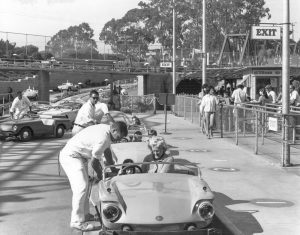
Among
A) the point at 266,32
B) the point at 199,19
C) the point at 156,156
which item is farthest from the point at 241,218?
the point at 199,19

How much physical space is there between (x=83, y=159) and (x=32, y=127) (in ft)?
39.4

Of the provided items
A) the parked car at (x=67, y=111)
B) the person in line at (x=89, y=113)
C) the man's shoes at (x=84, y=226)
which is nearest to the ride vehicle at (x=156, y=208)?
the man's shoes at (x=84, y=226)

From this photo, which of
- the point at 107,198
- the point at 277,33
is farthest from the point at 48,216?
the point at 277,33

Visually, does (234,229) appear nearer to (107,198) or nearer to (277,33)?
(107,198)

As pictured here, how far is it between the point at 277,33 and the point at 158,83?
52905 millimetres

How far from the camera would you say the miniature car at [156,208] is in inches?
218

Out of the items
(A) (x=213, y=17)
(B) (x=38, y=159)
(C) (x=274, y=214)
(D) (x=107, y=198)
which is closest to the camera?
(D) (x=107, y=198)

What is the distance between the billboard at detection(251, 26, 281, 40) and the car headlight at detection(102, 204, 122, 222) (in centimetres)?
1008

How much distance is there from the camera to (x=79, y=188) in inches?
261

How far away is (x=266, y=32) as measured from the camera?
14617 millimetres

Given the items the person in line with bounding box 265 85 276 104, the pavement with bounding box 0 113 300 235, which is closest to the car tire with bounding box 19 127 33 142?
the pavement with bounding box 0 113 300 235

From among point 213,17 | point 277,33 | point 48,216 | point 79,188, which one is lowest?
point 48,216

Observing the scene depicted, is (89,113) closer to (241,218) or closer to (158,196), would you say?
(241,218)

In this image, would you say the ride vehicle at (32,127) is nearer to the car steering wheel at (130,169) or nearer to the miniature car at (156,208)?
the car steering wheel at (130,169)
